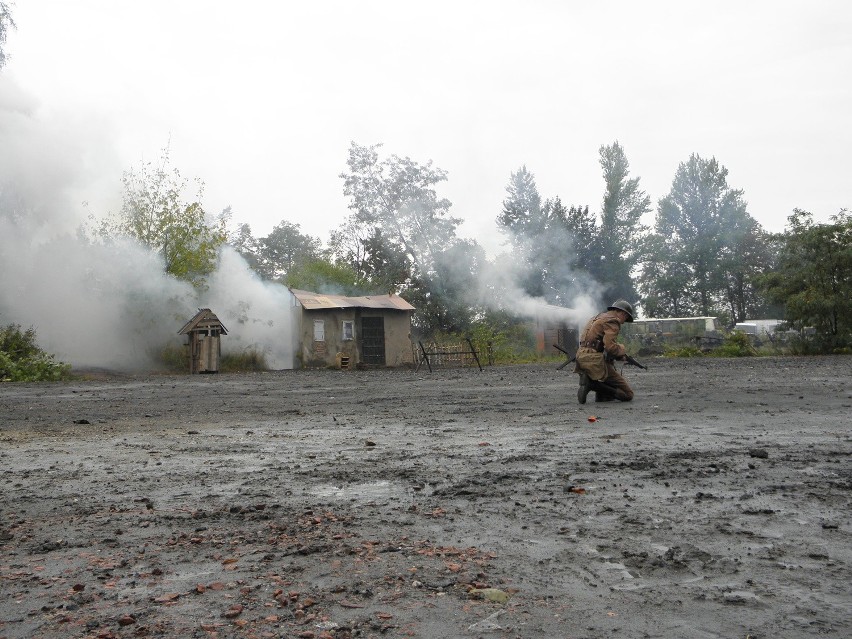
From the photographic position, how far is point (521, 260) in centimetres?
5375

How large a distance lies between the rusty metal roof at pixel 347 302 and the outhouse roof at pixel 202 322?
435cm

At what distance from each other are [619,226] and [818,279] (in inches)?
1136

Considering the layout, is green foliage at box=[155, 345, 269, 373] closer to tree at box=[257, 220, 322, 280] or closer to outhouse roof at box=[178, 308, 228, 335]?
outhouse roof at box=[178, 308, 228, 335]

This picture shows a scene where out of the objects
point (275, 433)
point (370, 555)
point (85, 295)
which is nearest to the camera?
point (370, 555)

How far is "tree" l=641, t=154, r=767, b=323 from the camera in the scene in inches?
2803

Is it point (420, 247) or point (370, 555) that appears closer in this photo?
point (370, 555)

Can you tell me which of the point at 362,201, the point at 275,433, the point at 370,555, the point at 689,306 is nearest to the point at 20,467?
the point at 275,433

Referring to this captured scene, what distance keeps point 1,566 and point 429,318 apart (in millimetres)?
40371

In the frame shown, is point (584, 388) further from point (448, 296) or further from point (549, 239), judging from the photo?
point (549, 239)

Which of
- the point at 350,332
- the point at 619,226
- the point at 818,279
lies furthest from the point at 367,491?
the point at 619,226

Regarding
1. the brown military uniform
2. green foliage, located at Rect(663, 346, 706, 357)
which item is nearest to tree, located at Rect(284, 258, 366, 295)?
green foliage, located at Rect(663, 346, 706, 357)

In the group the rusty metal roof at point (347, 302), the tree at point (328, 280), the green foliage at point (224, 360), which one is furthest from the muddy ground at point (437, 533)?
the tree at point (328, 280)

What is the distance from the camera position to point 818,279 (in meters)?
36.4

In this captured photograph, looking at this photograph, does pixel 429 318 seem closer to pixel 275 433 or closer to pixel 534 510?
pixel 275 433
